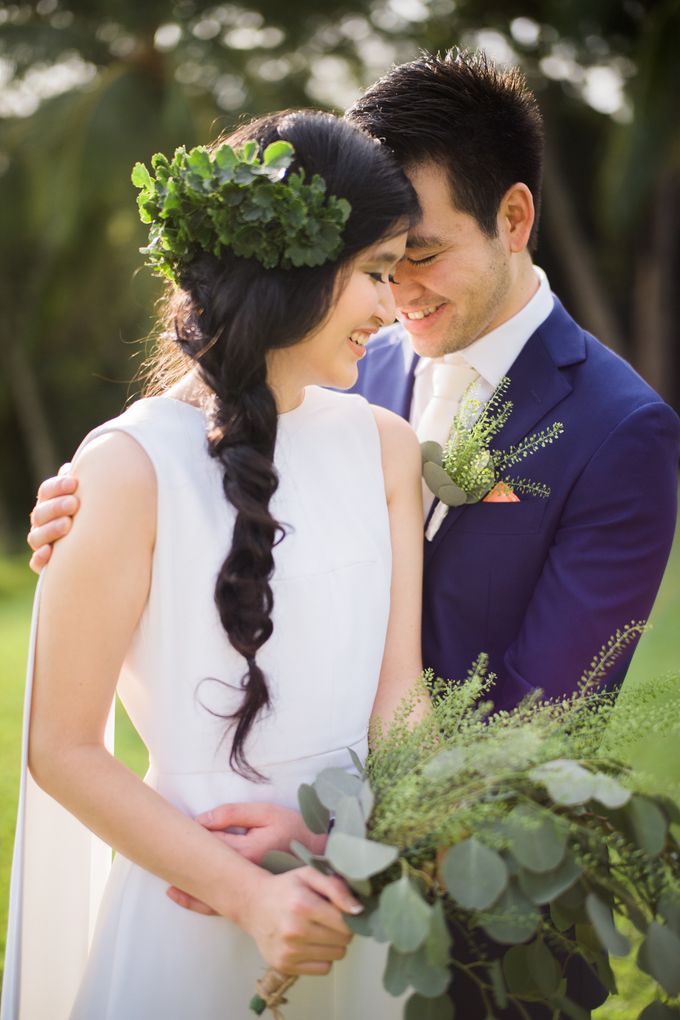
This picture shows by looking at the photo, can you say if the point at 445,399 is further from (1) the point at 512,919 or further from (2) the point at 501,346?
(1) the point at 512,919

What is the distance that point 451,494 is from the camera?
2809 millimetres

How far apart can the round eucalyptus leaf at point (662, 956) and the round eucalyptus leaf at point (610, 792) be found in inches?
10.0

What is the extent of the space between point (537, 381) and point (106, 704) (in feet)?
4.97

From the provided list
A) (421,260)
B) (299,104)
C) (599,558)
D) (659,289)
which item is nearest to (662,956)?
(599,558)

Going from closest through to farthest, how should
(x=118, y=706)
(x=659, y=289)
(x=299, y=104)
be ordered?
(x=118, y=706), (x=299, y=104), (x=659, y=289)

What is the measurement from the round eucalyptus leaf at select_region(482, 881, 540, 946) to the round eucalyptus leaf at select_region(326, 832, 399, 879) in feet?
0.65

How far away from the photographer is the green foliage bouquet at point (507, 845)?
184cm

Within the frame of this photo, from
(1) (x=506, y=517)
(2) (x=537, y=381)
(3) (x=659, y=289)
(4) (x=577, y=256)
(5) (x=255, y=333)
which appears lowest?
(3) (x=659, y=289)

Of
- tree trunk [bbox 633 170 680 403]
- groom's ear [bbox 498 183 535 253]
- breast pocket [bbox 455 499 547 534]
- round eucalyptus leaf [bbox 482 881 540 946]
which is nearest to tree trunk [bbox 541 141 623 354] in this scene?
tree trunk [bbox 633 170 680 403]

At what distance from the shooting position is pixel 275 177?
7.48ft

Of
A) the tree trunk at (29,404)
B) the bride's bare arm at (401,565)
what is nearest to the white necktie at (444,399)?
the bride's bare arm at (401,565)

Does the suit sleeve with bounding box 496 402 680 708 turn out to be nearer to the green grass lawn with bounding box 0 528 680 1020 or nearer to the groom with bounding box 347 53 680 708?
the groom with bounding box 347 53 680 708

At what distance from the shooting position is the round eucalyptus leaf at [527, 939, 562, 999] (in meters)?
2.11

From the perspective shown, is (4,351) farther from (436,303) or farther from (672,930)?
(672,930)
